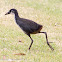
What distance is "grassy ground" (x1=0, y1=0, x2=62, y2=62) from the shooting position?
7.75 metres

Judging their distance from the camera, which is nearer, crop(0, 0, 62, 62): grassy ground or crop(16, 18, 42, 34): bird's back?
crop(0, 0, 62, 62): grassy ground

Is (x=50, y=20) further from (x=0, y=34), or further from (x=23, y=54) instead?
(x=23, y=54)

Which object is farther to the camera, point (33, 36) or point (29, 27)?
point (33, 36)

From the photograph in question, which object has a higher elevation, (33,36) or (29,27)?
(29,27)

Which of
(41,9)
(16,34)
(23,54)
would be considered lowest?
(41,9)

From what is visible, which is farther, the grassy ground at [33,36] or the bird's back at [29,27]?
the bird's back at [29,27]

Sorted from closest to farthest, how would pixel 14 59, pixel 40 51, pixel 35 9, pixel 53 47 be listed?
pixel 14 59 < pixel 40 51 < pixel 53 47 < pixel 35 9

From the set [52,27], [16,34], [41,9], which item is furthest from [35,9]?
[16,34]

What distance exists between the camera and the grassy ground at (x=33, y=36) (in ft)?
25.4

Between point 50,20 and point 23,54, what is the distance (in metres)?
7.60

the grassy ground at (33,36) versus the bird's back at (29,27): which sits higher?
the bird's back at (29,27)

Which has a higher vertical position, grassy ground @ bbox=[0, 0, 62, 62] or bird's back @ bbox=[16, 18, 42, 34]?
bird's back @ bbox=[16, 18, 42, 34]

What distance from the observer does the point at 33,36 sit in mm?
11016

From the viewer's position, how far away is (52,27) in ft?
44.7
